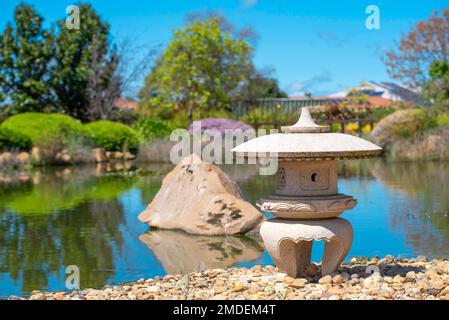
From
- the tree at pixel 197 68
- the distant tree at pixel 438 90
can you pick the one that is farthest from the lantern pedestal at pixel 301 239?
the tree at pixel 197 68

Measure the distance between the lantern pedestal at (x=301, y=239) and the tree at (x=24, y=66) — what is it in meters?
27.8

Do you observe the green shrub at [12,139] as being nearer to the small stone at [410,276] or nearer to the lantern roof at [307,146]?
the lantern roof at [307,146]

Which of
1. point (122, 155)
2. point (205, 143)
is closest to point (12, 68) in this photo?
point (122, 155)

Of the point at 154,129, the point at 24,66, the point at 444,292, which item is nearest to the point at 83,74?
the point at 24,66

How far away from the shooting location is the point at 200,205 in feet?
34.2

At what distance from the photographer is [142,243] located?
9.59 m

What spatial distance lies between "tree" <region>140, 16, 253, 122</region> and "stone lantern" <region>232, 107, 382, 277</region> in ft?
85.4

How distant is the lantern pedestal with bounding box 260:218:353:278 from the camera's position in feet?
20.0

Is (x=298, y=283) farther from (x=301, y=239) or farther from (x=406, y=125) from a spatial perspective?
(x=406, y=125)

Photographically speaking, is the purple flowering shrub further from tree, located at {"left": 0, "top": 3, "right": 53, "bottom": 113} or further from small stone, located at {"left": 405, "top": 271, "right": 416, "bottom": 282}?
small stone, located at {"left": 405, "top": 271, "right": 416, "bottom": 282}

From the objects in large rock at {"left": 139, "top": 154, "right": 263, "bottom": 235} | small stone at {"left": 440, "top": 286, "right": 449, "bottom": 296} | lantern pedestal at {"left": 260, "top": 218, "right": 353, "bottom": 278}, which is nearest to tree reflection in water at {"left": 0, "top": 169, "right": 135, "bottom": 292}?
large rock at {"left": 139, "top": 154, "right": 263, "bottom": 235}

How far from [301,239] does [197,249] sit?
10.7 ft

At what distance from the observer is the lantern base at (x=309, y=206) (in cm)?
607

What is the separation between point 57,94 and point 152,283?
91.8ft
